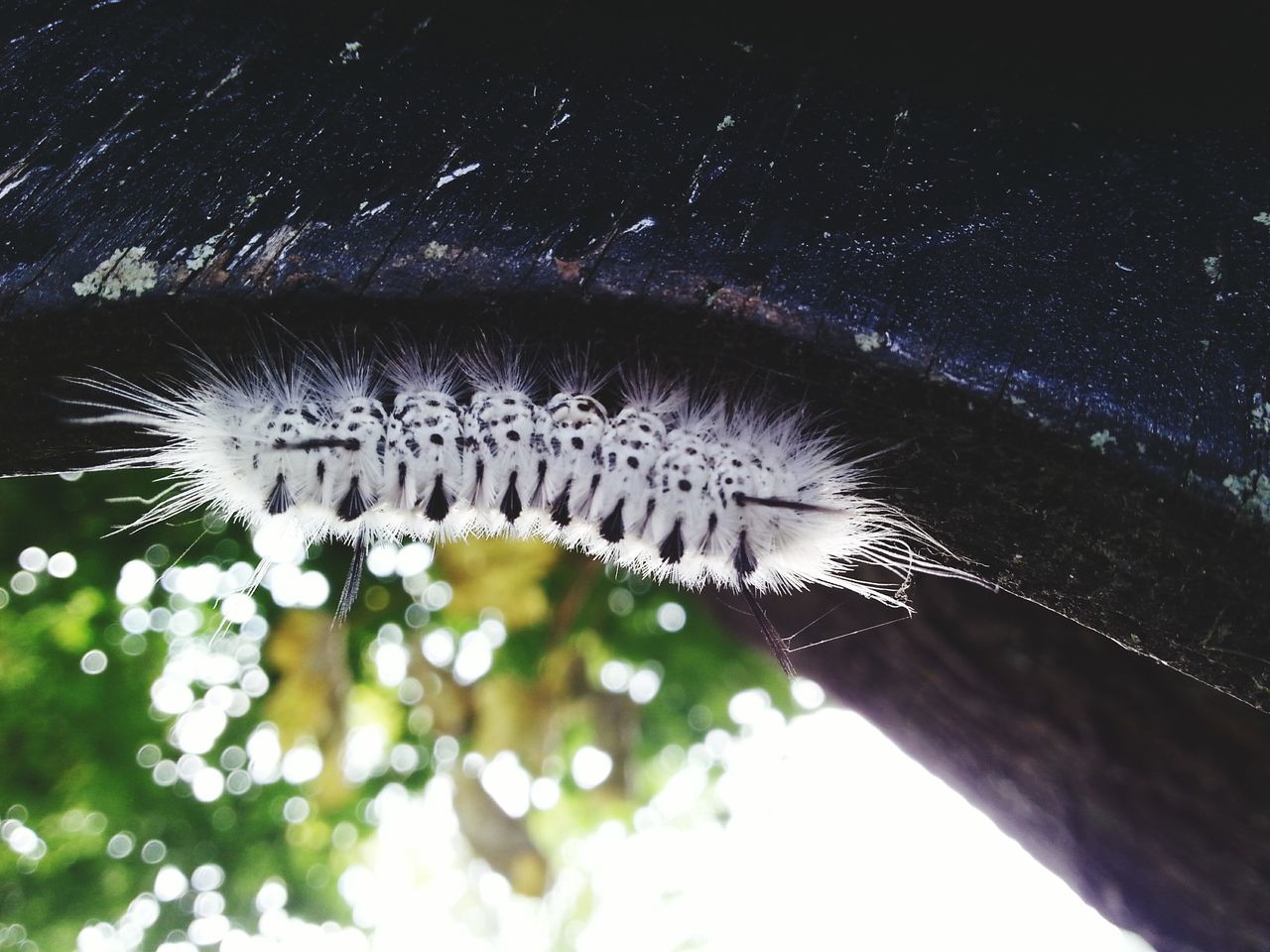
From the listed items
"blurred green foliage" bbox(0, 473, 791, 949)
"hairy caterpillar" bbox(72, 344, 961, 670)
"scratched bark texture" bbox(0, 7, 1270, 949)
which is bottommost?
"blurred green foliage" bbox(0, 473, 791, 949)

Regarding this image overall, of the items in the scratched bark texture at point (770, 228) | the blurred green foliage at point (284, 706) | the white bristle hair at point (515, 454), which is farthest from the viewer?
the blurred green foliage at point (284, 706)

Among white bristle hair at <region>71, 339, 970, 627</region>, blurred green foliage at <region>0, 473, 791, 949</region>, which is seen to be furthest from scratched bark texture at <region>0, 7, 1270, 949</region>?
blurred green foliage at <region>0, 473, 791, 949</region>

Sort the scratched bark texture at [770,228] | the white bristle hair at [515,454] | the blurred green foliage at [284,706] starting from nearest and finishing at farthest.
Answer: the scratched bark texture at [770,228] → the white bristle hair at [515,454] → the blurred green foliage at [284,706]

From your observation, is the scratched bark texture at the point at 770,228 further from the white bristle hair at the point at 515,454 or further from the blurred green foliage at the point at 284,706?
the blurred green foliage at the point at 284,706

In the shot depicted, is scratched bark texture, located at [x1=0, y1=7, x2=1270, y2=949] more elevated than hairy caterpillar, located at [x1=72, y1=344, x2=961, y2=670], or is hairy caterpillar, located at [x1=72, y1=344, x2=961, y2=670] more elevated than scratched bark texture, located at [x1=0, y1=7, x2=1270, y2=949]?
scratched bark texture, located at [x1=0, y1=7, x2=1270, y2=949]

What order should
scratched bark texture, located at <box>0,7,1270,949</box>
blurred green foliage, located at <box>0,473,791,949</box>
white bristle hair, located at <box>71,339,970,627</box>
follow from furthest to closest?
blurred green foliage, located at <box>0,473,791,949</box> < white bristle hair, located at <box>71,339,970,627</box> < scratched bark texture, located at <box>0,7,1270,949</box>

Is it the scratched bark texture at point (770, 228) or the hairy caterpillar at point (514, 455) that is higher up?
the scratched bark texture at point (770, 228)

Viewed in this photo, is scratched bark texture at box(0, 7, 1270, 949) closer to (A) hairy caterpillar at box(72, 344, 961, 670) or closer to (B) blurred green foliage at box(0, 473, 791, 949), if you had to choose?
(A) hairy caterpillar at box(72, 344, 961, 670)

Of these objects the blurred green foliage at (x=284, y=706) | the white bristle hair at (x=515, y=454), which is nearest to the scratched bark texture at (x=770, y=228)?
the white bristle hair at (x=515, y=454)
